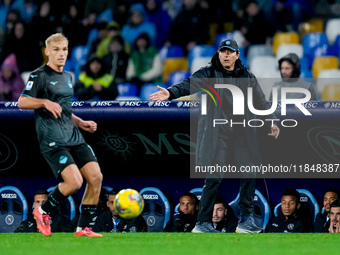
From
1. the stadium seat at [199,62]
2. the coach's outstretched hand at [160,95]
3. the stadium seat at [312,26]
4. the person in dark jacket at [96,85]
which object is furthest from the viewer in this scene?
the stadium seat at [312,26]

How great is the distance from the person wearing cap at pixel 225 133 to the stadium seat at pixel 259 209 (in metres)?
0.56

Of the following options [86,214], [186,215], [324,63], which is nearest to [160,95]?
[86,214]

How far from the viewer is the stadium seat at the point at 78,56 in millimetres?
14065

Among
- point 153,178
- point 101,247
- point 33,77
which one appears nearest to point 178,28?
point 153,178

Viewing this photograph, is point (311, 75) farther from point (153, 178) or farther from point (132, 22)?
point (153, 178)

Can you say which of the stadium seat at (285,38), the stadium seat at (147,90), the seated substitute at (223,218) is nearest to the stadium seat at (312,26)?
the stadium seat at (285,38)

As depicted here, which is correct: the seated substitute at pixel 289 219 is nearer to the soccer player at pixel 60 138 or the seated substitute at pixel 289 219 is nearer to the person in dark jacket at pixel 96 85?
the soccer player at pixel 60 138

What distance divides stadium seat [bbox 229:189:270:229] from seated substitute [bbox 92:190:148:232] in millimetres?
1110

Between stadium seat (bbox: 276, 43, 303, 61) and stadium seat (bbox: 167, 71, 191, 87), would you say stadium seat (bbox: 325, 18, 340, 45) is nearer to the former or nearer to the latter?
stadium seat (bbox: 276, 43, 303, 61)

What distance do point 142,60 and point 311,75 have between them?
9.60 feet

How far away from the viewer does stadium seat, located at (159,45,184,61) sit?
530 inches

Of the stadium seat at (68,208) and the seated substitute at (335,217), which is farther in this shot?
the stadium seat at (68,208)

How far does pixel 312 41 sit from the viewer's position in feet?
43.0

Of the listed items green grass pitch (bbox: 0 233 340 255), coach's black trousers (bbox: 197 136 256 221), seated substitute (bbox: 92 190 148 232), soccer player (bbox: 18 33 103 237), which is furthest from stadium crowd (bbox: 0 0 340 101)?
green grass pitch (bbox: 0 233 340 255)
